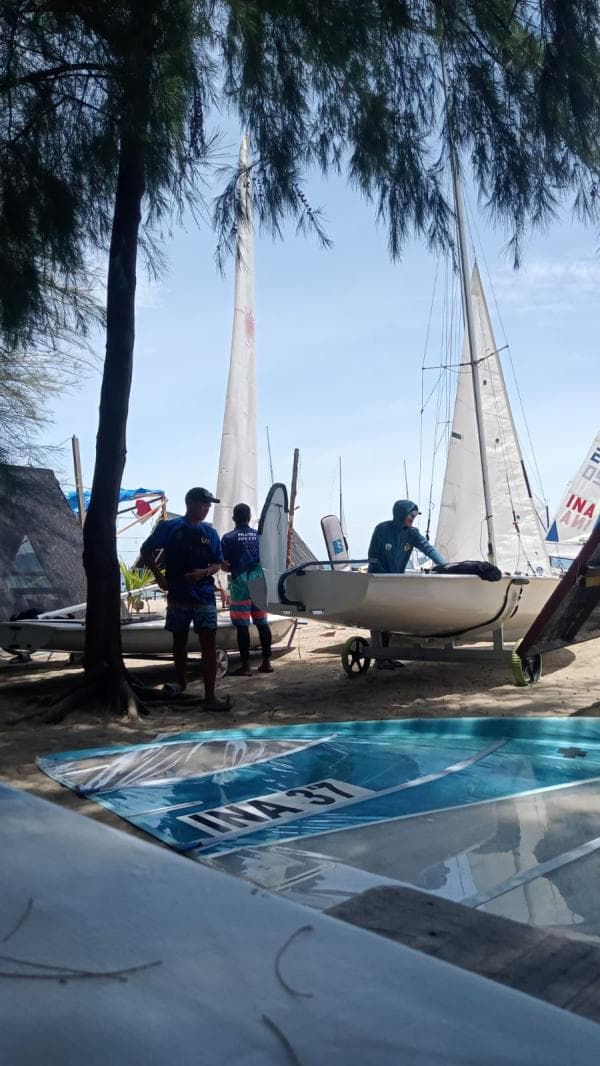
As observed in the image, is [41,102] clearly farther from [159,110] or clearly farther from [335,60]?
[335,60]

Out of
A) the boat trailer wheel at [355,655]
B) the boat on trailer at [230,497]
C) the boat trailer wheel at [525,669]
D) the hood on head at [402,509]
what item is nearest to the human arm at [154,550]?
the boat on trailer at [230,497]

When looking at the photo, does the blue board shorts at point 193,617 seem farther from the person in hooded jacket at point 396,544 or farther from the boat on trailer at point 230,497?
the person in hooded jacket at point 396,544

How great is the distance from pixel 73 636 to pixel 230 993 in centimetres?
618

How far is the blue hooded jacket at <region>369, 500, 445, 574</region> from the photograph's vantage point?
652 cm

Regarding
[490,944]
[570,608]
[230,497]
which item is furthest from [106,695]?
[230,497]

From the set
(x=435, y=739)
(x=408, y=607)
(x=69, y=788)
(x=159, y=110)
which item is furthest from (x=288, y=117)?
(x=69, y=788)

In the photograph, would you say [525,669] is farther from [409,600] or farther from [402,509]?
[402,509]

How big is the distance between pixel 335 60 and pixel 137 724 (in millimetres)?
4075

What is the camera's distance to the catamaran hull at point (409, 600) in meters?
5.80

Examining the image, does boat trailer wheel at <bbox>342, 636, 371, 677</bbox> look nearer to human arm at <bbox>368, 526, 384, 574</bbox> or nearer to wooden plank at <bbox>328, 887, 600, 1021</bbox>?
human arm at <bbox>368, 526, 384, 574</bbox>

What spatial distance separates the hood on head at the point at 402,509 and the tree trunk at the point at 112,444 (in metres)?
2.16

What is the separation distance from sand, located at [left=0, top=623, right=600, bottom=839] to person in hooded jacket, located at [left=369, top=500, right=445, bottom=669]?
60cm

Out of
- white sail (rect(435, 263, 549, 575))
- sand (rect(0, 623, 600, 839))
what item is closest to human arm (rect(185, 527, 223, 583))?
sand (rect(0, 623, 600, 839))

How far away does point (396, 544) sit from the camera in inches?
258
